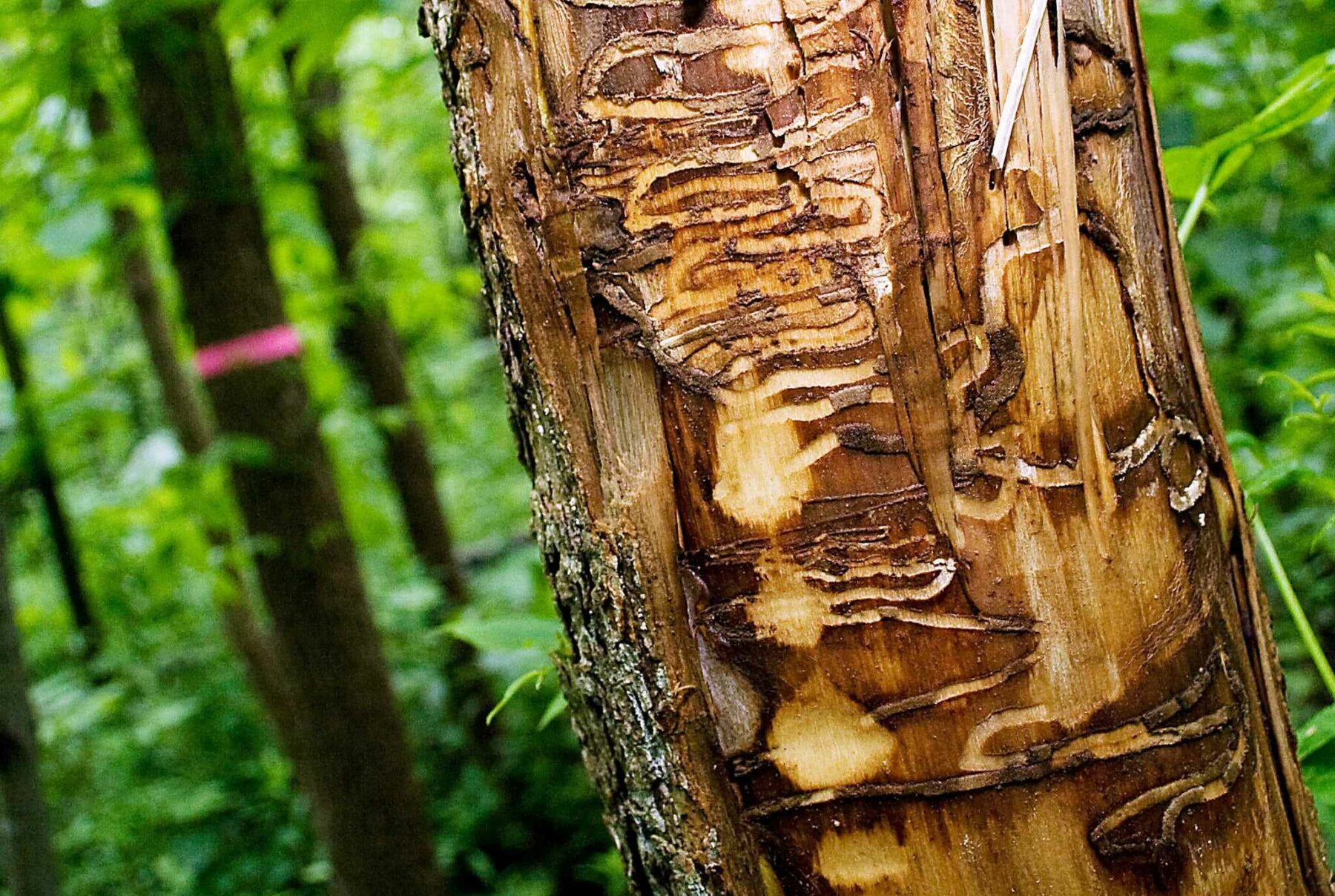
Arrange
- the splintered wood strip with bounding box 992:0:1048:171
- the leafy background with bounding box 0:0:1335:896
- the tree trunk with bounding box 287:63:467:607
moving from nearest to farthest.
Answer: the splintered wood strip with bounding box 992:0:1048:171 < the leafy background with bounding box 0:0:1335:896 < the tree trunk with bounding box 287:63:467:607

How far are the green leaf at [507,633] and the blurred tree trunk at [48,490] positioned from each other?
3.46 metres

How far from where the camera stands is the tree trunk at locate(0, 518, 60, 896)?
5.43 feet

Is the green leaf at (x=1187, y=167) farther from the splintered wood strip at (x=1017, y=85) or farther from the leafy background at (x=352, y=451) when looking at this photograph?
the splintered wood strip at (x=1017, y=85)

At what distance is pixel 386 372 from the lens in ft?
15.1

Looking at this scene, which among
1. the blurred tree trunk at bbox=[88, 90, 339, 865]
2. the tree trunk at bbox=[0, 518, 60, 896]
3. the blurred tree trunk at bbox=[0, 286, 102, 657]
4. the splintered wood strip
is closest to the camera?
the splintered wood strip

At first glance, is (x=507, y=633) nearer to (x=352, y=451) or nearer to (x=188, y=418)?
(x=188, y=418)

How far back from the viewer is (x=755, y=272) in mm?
649

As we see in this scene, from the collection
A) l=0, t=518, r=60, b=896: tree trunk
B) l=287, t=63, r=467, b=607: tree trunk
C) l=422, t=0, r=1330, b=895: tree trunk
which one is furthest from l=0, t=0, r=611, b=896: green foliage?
l=422, t=0, r=1330, b=895: tree trunk

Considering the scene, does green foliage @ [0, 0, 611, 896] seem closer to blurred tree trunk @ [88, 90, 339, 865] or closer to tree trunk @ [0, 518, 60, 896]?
blurred tree trunk @ [88, 90, 339, 865]

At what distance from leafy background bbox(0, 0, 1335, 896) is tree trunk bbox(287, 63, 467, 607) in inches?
5.0

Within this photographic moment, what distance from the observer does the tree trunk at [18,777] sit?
1.65 m

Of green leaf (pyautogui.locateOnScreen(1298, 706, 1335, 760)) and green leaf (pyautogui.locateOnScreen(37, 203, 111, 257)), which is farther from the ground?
green leaf (pyautogui.locateOnScreen(37, 203, 111, 257))

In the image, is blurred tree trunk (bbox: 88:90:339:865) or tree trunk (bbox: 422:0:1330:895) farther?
blurred tree trunk (bbox: 88:90:339:865)

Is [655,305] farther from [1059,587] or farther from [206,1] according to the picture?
[206,1]
